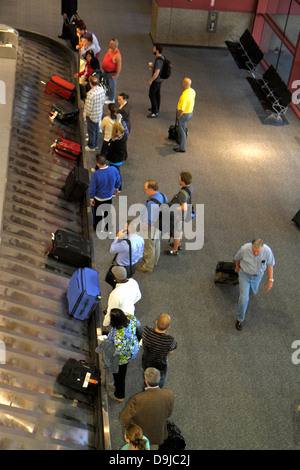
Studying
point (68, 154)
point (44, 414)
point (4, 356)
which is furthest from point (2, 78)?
point (44, 414)

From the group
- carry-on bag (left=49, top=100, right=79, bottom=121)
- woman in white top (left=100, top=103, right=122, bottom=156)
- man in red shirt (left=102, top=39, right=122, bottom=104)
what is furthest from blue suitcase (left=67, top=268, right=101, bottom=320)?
man in red shirt (left=102, top=39, right=122, bottom=104)

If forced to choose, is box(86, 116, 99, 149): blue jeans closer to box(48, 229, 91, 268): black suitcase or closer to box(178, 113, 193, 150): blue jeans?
box(178, 113, 193, 150): blue jeans

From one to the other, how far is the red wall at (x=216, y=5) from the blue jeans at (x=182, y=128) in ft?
20.8

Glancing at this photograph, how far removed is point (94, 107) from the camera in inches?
420

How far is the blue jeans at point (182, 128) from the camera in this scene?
1180 cm

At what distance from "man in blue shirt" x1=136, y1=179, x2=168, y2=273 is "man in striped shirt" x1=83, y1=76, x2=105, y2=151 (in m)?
2.76

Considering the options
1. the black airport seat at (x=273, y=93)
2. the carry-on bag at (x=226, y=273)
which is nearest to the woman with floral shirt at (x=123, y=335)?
the carry-on bag at (x=226, y=273)

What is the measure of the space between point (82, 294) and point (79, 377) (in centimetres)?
114

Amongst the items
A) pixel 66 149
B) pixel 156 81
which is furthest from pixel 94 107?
pixel 156 81

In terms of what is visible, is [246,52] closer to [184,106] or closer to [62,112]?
[184,106]

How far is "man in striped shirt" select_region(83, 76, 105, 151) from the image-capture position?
1045 centimetres

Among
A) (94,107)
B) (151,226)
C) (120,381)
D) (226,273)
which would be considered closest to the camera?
(120,381)

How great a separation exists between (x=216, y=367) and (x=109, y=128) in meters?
4.65
